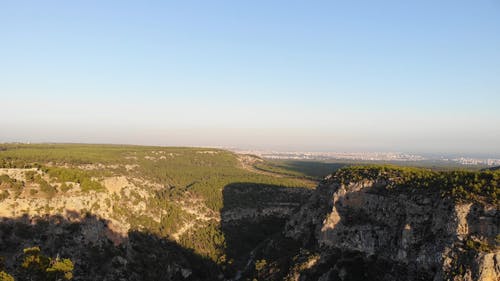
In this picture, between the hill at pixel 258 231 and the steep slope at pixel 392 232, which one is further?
the hill at pixel 258 231

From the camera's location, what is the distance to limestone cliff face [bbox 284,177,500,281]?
2376 inches

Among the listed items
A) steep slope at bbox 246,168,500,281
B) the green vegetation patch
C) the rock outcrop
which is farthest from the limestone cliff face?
the green vegetation patch

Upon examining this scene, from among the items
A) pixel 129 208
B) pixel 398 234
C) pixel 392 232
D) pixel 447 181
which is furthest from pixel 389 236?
pixel 129 208

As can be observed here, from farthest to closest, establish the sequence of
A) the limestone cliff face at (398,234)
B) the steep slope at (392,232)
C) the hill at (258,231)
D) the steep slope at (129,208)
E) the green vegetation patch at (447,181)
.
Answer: the steep slope at (129,208), the green vegetation patch at (447,181), the hill at (258,231), the steep slope at (392,232), the limestone cliff face at (398,234)

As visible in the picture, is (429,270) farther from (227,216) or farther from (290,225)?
(227,216)

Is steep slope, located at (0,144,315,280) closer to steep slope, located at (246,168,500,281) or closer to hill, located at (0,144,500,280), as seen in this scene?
hill, located at (0,144,500,280)

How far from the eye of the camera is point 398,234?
75.1 metres

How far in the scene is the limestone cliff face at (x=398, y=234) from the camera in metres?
A: 60.3

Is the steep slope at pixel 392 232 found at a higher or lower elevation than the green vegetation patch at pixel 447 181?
lower

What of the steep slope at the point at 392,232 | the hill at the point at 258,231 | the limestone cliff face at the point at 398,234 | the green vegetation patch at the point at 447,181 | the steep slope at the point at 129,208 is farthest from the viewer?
the steep slope at the point at 129,208

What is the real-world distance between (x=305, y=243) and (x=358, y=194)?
57.9ft

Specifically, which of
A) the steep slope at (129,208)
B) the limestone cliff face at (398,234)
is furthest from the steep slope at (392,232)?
the steep slope at (129,208)

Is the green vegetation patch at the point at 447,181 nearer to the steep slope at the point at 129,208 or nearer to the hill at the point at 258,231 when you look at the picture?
the hill at the point at 258,231

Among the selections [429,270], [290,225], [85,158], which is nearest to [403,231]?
[429,270]
